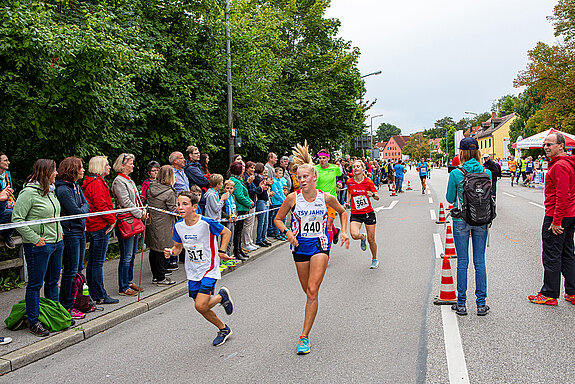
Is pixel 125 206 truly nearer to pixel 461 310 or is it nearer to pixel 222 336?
pixel 222 336

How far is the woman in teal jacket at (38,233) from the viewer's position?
5.16 m

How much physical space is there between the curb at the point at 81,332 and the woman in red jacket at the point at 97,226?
1.37ft

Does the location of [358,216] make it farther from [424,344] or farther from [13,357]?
[13,357]

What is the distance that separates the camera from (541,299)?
6.00 m

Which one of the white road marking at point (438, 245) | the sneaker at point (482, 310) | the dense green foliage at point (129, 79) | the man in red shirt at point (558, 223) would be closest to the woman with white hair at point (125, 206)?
the dense green foliage at point (129, 79)

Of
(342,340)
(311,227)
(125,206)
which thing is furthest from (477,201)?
(125,206)

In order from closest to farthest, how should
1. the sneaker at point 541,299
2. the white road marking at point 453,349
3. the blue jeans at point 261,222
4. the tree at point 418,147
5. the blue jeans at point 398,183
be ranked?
the white road marking at point 453,349
the sneaker at point 541,299
the blue jeans at point 261,222
the blue jeans at point 398,183
the tree at point 418,147

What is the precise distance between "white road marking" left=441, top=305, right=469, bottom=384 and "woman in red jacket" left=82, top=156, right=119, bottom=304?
4.18m

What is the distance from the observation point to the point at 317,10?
97.2 ft

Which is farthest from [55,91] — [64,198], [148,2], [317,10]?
[317,10]

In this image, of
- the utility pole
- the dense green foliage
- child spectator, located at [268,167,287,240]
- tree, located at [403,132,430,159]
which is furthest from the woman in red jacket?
tree, located at [403,132,430,159]

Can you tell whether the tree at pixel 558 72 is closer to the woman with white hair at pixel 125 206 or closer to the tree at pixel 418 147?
the woman with white hair at pixel 125 206

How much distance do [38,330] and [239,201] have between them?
5266 mm

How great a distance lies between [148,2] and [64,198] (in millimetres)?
8243
